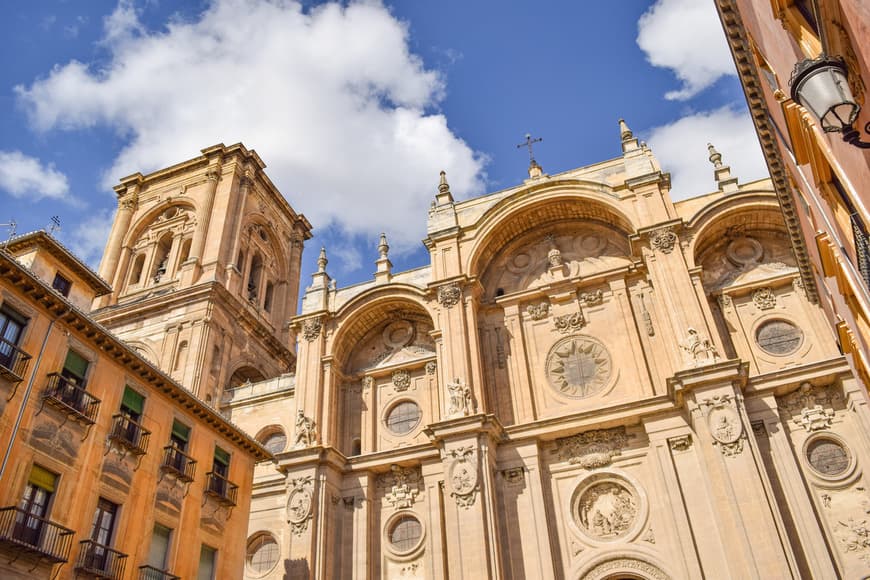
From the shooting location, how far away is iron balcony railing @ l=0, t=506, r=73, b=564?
13.5 metres

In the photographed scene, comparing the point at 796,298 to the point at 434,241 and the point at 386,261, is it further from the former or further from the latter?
the point at 386,261

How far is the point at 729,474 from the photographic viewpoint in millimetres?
18891

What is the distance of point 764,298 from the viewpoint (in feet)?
76.5

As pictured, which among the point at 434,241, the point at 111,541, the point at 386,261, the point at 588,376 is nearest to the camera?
the point at 111,541

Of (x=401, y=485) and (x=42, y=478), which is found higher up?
(x=401, y=485)

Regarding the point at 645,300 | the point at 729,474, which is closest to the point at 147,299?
the point at 645,300

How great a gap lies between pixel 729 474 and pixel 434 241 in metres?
13.9

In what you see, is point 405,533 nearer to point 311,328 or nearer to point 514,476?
point 514,476

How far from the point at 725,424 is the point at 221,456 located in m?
15.0

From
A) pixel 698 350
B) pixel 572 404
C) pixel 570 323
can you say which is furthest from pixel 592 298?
pixel 698 350

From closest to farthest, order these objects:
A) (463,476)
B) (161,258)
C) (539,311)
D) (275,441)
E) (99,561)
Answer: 1. (99,561)
2. (463,476)
3. (539,311)
4. (275,441)
5. (161,258)

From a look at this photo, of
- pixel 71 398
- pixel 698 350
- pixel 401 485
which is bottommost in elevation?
pixel 71 398

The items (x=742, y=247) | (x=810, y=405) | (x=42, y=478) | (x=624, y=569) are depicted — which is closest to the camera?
(x=42, y=478)

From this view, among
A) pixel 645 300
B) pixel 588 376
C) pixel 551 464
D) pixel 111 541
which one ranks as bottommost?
pixel 111 541
